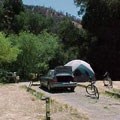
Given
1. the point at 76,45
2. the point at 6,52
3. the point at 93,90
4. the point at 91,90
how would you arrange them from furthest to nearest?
the point at 76,45, the point at 6,52, the point at 91,90, the point at 93,90

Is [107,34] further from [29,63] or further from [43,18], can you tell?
[43,18]

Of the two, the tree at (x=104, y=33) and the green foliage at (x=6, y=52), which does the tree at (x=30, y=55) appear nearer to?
the green foliage at (x=6, y=52)

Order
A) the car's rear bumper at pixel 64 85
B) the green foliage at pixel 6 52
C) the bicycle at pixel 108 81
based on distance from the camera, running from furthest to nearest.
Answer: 1. the green foliage at pixel 6 52
2. the bicycle at pixel 108 81
3. the car's rear bumper at pixel 64 85

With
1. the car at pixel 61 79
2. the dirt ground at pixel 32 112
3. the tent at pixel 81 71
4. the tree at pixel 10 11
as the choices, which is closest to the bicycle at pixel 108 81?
the car at pixel 61 79

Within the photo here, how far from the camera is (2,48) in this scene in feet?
169

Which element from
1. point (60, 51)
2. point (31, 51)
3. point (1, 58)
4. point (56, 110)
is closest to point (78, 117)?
point (56, 110)

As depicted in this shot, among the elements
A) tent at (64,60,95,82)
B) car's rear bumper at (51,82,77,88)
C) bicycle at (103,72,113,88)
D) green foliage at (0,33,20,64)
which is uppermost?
green foliage at (0,33,20,64)

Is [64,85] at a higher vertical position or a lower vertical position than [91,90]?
higher

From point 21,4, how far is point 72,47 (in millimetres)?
21910

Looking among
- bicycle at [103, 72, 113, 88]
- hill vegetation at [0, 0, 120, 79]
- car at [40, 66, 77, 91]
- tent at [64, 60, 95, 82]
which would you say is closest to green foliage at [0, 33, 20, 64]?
hill vegetation at [0, 0, 120, 79]

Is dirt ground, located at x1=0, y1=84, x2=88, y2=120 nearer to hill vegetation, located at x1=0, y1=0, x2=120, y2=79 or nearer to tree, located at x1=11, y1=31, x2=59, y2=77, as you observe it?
hill vegetation, located at x1=0, y1=0, x2=120, y2=79

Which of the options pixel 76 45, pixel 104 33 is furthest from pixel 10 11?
pixel 104 33

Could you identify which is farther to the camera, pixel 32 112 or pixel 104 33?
pixel 104 33

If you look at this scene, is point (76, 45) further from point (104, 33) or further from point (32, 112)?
point (32, 112)
